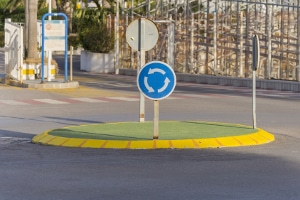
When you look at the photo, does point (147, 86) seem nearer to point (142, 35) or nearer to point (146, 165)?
point (142, 35)

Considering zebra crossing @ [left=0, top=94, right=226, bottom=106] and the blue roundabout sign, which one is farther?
zebra crossing @ [left=0, top=94, right=226, bottom=106]

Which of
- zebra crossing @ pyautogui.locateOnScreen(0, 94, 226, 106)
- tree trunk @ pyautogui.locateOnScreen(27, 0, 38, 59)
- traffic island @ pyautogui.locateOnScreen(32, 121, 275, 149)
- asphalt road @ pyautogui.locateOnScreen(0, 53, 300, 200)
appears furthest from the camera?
tree trunk @ pyautogui.locateOnScreen(27, 0, 38, 59)

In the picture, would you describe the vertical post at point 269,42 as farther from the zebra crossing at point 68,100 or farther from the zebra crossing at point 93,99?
the zebra crossing at point 68,100

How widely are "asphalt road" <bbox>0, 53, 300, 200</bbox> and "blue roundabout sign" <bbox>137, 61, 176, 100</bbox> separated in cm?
108

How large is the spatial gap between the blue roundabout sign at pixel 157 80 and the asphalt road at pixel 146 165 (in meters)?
1.08

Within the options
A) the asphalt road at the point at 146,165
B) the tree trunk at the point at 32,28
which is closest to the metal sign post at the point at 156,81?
the asphalt road at the point at 146,165

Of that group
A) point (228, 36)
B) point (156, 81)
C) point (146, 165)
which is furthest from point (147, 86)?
point (228, 36)

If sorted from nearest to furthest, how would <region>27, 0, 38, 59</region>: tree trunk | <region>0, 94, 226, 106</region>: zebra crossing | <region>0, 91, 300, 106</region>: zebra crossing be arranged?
<region>0, 94, 226, 106</region>: zebra crossing → <region>0, 91, 300, 106</region>: zebra crossing → <region>27, 0, 38, 59</region>: tree trunk

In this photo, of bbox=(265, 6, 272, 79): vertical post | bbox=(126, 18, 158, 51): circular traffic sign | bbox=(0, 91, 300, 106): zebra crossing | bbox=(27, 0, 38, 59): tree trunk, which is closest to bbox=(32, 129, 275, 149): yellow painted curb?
bbox=(126, 18, 158, 51): circular traffic sign

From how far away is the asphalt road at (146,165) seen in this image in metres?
11.2

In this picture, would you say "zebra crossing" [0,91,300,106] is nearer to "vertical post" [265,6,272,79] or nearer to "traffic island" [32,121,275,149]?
"vertical post" [265,6,272,79]

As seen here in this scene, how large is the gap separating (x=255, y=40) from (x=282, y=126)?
312 cm

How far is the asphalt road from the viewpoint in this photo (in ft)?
36.7

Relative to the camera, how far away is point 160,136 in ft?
55.9
